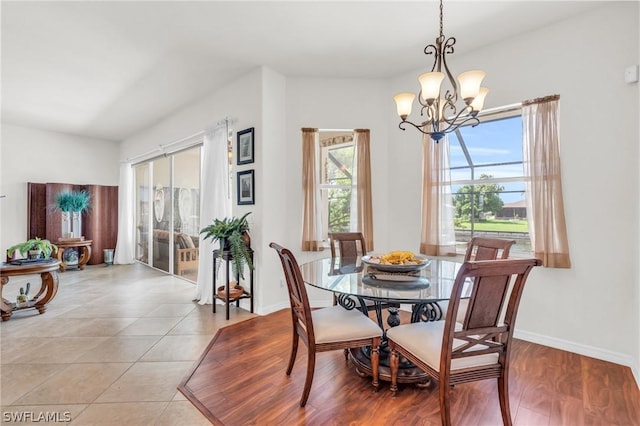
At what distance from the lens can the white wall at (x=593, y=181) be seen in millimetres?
2285

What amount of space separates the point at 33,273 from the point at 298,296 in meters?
3.44

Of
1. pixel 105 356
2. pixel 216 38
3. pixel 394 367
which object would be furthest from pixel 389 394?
pixel 216 38

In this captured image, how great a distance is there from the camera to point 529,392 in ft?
6.34

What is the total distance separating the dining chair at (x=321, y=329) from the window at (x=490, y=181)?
6.07 ft

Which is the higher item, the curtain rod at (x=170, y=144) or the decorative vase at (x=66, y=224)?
the curtain rod at (x=170, y=144)

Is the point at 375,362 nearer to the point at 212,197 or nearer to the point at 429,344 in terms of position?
the point at 429,344

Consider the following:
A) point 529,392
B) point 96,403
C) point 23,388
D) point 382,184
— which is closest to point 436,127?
point 382,184

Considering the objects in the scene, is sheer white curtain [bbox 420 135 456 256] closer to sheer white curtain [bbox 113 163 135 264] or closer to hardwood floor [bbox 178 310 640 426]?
hardwood floor [bbox 178 310 640 426]

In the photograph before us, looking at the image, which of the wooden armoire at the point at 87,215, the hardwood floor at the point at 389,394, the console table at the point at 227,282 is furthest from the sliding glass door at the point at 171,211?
the hardwood floor at the point at 389,394

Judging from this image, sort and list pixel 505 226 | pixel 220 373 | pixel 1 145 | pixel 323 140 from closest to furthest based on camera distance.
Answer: pixel 220 373 → pixel 505 226 → pixel 323 140 → pixel 1 145

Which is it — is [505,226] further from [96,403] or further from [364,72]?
[96,403]

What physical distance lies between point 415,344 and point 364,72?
10.2 ft

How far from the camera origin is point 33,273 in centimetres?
332

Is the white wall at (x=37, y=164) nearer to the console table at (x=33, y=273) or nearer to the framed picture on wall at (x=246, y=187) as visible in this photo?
the console table at (x=33, y=273)
